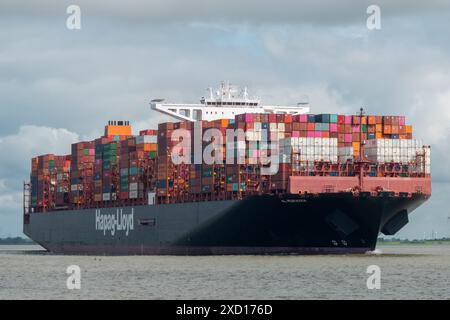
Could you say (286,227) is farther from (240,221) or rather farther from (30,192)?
(30,192)

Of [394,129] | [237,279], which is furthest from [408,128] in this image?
[237,279]

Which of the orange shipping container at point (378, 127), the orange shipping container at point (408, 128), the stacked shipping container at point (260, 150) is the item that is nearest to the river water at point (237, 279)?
the stacked shipping container at point (260, 150)

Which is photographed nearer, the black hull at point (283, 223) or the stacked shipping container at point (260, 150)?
the black hull at point (283, 223)

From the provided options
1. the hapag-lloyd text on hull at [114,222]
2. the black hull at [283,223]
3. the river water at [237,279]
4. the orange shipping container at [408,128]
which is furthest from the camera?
the hapag-lloyd text on hull at [114,222]

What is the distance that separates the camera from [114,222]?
109 meters

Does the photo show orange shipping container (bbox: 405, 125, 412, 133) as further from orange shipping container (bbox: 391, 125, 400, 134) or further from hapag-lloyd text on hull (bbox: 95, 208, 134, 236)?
hapag-lloyd text on hull (bbox: 95, 208, 134, 236)

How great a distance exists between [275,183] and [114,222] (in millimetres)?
27486

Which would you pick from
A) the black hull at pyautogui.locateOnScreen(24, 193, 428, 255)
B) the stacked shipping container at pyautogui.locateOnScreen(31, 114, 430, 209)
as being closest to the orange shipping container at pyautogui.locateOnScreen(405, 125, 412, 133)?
the stacked shipping container at pyautogui.locateOnScreen(31, 114, 430, 209)

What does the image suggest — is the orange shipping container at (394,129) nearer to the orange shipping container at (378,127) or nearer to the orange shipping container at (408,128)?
the orange shipping container at (378,127)

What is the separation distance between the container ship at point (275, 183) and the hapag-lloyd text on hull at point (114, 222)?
180 centimetres

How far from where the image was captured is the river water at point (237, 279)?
54.4m

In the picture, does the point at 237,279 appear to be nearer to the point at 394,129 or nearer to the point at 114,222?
the point at 394,129

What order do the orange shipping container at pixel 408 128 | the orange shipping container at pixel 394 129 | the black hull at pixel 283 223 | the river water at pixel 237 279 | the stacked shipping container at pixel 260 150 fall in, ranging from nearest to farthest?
the river water at pixel 237 279
the black hull at pixel 283 223
the stacked shipping container at pixel 260 150
the orange shipping container at pixel 394 129
the orange shipping container at pixel 408 128

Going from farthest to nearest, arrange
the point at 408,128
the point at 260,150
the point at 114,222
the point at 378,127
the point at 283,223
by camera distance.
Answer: the point at 114,222 → the point at 408,128 → the point at 378,127 → the point at 260,150 → the point at 283,223
